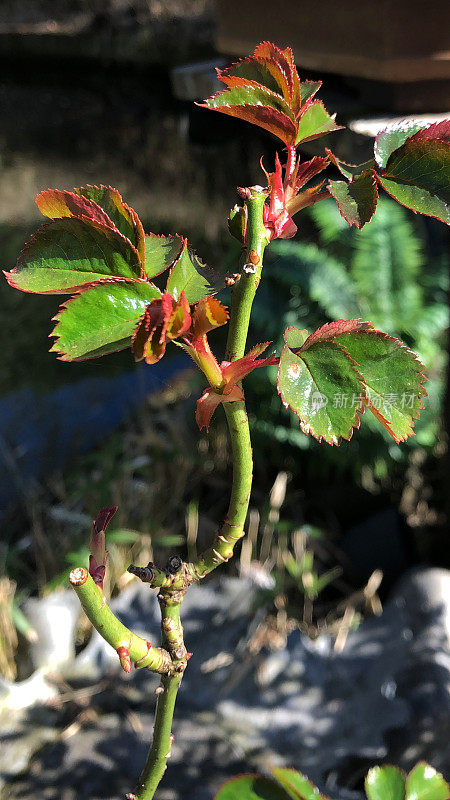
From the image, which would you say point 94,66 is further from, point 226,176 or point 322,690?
point 322,690

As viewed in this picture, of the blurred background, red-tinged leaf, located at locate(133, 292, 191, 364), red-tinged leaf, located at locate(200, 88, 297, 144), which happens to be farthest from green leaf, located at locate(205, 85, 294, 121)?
the blurred background

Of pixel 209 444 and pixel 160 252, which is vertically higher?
pixel 160 252

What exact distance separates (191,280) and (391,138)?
0.13 m

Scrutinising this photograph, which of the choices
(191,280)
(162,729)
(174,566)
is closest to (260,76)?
(191,280)

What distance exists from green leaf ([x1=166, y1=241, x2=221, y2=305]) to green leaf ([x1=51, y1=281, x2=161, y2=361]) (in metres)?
0.02

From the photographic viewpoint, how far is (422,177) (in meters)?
0.33

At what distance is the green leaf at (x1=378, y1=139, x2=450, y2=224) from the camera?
325mm

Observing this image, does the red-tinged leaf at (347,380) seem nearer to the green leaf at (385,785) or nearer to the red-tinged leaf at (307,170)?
the red-tinged leaf at (307,170)

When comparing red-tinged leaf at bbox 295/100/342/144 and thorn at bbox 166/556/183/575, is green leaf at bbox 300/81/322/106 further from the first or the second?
thorn at bbox 166/556/183/575

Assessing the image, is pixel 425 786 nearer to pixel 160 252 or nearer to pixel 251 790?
pixel 251 790

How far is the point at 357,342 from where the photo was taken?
1.07ft

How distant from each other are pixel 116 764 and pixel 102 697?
19 centimetres

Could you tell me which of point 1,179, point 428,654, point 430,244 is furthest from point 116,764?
point 1,179

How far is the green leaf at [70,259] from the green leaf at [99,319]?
1 centimetres
